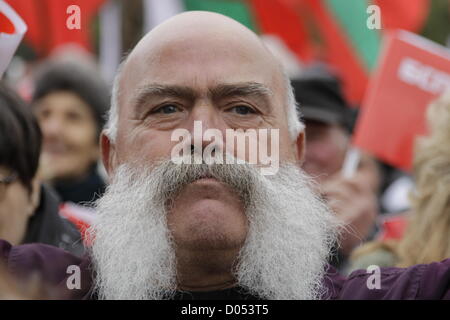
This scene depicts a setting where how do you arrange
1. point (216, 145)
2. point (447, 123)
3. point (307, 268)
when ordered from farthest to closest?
point (447, 123)
point (307, 268)
point (216, 145)

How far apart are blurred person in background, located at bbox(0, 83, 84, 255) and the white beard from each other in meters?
0.50

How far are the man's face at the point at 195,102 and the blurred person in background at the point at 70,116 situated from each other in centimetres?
267

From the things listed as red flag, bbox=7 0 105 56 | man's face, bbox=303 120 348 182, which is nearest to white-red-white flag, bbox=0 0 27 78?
man's face, bbox=303 120 348 182

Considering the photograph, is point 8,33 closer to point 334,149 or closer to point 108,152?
point 108,152

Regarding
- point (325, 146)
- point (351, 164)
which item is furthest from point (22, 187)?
point (325, 146)

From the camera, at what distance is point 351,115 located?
5645 mm

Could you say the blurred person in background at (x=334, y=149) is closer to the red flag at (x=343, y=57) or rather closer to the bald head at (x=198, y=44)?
the red flag at (x=343, y=57)

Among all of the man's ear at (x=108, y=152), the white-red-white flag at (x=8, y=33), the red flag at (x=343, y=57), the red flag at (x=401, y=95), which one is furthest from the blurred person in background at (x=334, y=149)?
the white-red-white flag at (x=8, y=33)

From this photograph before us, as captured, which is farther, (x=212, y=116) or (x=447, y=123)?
(x=447, y=123)

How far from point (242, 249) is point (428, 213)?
104 cm

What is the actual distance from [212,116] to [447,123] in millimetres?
1235

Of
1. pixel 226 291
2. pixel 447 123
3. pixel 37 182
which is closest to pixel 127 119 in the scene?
pixel 226 291

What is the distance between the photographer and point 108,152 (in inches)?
121
